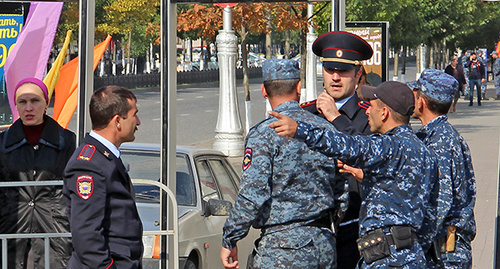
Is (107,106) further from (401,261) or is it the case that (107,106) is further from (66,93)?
(66,93)

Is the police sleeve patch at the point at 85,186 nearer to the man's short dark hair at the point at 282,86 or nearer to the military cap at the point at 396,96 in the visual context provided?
the man's short dark hair at the point at 282,86

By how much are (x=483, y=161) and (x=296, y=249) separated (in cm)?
1267

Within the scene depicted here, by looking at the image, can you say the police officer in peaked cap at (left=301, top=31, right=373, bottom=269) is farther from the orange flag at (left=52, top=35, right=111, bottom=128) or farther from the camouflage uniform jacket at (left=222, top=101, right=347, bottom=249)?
the orange flag at (left=52, top=35, right=111, bottom=128)

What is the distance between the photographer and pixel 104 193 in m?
3.62

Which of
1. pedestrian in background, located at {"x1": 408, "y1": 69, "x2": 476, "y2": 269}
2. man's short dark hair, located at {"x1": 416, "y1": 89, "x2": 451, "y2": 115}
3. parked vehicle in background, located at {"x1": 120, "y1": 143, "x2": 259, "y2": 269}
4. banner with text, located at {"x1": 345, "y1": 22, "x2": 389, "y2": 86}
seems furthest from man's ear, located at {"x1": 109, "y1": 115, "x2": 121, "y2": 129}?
banner with text, located at {"x1": 345, "y1": 22, "x2": 389, "y2": 86}

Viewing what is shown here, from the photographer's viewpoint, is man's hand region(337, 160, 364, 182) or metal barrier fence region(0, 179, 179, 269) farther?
metal barrier fence region(0, 179, 179, 269)

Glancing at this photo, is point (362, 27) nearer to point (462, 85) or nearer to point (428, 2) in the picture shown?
point (428, 2)

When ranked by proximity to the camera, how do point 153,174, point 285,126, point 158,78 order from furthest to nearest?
point 158,78 → point 153,174 → point 285,126

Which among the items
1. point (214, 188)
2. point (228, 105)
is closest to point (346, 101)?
point (214, 188)

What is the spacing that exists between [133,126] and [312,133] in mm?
941

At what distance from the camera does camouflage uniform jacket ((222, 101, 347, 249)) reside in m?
3.97

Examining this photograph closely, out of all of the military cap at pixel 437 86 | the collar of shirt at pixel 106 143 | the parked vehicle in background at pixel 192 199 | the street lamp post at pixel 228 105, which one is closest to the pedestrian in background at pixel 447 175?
the military cap at pixel 437 86

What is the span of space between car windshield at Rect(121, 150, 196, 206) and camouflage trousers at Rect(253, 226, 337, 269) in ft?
9.13

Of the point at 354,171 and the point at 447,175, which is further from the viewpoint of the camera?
the point at 447,175
